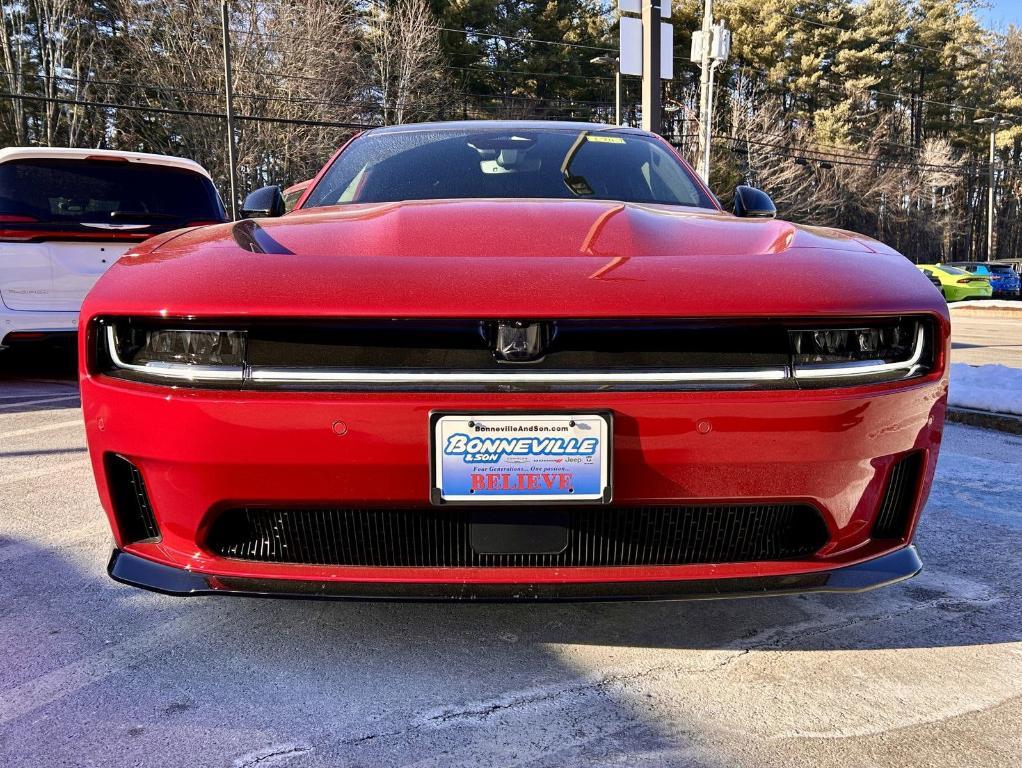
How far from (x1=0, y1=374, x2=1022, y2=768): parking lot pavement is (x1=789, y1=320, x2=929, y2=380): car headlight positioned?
2.37ft

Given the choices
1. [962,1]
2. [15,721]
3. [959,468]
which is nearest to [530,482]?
[15,721]

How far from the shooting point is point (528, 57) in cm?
4203

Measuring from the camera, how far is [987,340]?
10.9 meters

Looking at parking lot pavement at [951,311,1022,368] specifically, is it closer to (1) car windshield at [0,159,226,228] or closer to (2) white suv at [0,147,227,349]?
(1) car windshield at [0,159,226,228]

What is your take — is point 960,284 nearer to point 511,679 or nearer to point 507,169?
point 507,169

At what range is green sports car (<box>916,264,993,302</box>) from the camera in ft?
74.7

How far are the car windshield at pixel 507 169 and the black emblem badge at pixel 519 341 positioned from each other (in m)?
1.11

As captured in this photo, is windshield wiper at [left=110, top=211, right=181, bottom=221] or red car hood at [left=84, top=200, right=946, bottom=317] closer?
red car hood at [left=84, top=200, right=946, bottom=317]

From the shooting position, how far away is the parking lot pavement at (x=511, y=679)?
1607 millimetres

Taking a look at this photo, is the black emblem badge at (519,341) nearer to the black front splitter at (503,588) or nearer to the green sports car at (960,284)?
the black front splitter at (503,588)

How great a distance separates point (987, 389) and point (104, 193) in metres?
6.04

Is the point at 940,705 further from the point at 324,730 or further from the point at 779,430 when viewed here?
the point at 324,730

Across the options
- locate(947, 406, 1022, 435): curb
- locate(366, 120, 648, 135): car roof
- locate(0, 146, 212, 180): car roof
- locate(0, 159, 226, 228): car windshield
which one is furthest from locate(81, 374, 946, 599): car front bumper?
locate(0, 146, 212, 180): car roof

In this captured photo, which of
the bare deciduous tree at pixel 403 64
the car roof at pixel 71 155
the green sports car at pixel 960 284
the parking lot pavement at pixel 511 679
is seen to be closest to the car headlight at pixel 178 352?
the parking lot pavement at pixel 511 679
